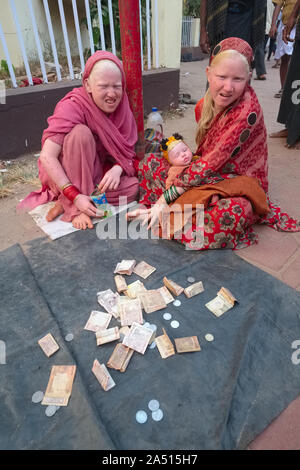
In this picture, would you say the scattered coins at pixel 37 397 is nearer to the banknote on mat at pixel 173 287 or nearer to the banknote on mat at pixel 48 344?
the banknote on mat at pixel 48 344

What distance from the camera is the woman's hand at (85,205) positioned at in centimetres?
241

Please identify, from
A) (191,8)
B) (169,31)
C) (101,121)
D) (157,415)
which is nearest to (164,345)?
(157,415)

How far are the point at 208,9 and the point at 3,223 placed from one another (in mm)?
3601

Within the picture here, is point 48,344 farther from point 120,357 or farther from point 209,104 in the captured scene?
point 209,104

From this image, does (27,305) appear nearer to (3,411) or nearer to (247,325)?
(3,411)

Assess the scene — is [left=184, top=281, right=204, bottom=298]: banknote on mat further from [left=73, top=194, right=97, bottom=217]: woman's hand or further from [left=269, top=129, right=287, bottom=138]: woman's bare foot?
[left=269, top=129, right=287, bottom=138]: woman's bare foot

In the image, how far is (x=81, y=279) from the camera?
6.41 ft

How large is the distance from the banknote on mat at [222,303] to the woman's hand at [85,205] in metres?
1.22

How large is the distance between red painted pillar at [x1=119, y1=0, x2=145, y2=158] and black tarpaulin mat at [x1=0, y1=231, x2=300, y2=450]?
1699mm

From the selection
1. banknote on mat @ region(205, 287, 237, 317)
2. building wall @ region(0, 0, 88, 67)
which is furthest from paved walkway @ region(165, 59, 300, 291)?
building wall @ region(0, 0, 88, 67)

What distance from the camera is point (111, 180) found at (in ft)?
8.42

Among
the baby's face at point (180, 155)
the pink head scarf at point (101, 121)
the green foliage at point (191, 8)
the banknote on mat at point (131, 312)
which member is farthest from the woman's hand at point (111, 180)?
the green foliage at point (191, 8)
